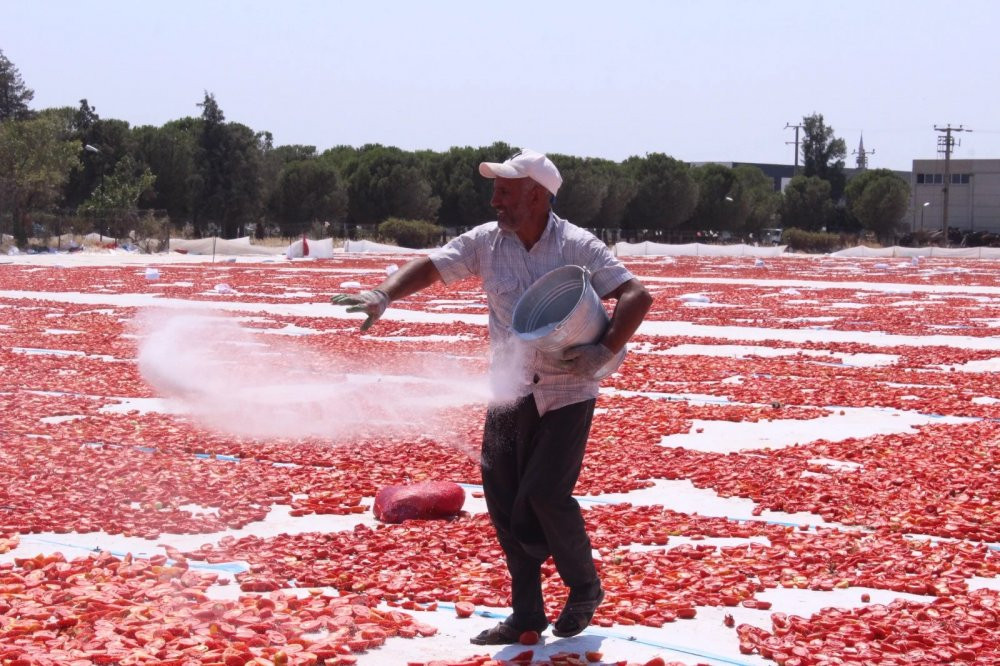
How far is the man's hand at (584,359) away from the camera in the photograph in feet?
15.8

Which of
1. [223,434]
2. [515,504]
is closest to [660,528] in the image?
[515,504]

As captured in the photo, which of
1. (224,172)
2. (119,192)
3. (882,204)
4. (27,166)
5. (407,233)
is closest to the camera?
(27,166)

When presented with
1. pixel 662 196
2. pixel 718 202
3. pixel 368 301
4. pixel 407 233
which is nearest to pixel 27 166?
pixel 407 233

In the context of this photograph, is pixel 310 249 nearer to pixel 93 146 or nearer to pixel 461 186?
pixel 93 146

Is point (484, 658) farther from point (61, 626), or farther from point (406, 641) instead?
point (61, 626)

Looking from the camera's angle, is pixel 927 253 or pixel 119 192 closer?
pixel 119 192

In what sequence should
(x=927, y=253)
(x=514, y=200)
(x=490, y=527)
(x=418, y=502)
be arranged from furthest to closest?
(x=927, y=253) < (x=418, y=502) < (x=490, y=527) < (x=514, y=200)

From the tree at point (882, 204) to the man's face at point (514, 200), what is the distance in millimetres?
103212

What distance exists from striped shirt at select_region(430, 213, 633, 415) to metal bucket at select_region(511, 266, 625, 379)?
8cm

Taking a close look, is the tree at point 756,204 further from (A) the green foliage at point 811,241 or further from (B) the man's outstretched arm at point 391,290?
(B) the man's outstretched arm at point 391,290

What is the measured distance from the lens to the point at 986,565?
6.35 m

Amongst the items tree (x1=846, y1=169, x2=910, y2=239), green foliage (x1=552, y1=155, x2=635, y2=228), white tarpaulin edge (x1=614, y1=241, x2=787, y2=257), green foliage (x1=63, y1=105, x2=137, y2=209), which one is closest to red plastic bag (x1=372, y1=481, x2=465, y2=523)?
white tarpaulin edge (x1=614, y1=241, x2=787, y2=257)

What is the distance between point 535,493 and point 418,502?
97.2 inches

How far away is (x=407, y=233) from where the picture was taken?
249ft
